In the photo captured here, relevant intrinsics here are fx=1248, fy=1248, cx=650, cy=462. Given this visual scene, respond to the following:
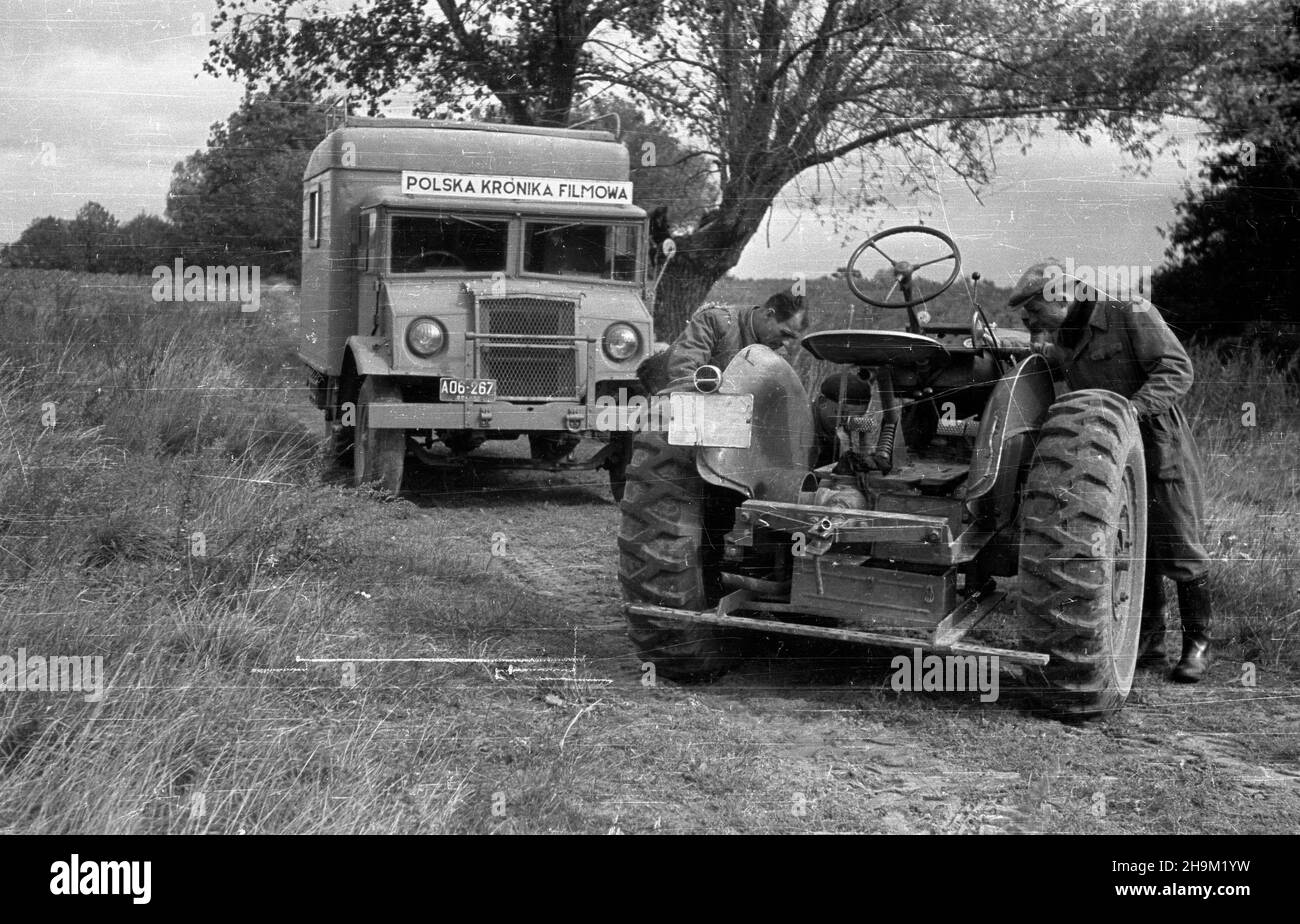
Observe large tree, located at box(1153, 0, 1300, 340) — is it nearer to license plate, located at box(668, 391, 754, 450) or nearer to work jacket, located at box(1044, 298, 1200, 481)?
work jacket, located at box(1044, 298, 1200, 481)

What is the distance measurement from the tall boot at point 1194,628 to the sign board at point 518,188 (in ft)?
17.5

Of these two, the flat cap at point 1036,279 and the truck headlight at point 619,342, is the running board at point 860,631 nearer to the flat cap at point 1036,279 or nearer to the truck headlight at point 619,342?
the flat cap at point 1036,279

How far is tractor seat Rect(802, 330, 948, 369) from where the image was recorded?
4625mm

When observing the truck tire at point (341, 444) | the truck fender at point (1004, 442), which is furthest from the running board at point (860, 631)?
the truck tire at point (341, 444)

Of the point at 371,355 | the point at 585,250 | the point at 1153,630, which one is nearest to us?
the point at 1153,630

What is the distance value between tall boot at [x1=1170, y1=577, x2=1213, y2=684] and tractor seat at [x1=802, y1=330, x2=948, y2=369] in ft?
5.39

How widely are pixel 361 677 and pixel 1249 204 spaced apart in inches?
232

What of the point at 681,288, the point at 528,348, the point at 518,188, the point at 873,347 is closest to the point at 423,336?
the point at 528,348

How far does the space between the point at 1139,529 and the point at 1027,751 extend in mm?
1250

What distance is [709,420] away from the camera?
4.85 m

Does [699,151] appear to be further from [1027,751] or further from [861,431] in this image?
[1027,751]

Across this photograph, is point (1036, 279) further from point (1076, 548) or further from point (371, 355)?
point (371, 355)

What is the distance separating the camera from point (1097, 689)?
4.48 metres
